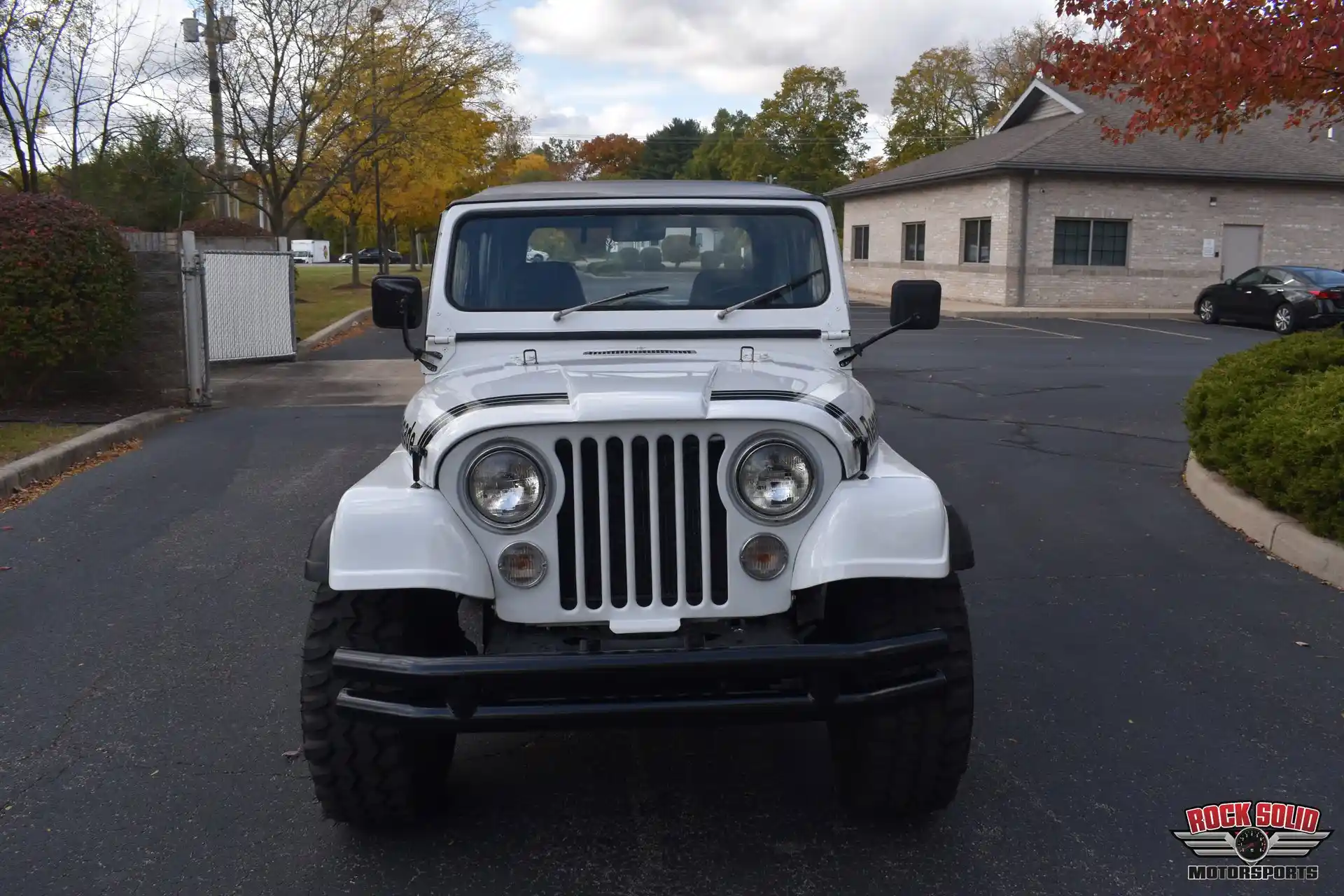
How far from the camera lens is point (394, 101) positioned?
2253 centimetres

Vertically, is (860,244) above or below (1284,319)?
above

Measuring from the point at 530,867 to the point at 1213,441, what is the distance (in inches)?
239

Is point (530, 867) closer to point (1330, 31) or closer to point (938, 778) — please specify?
point (938, 778)

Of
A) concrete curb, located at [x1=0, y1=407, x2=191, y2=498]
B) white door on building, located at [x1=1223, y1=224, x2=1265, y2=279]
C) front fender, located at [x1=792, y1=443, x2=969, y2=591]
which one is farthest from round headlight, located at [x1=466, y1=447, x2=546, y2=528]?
white door on building, located at [x1=1223, y1=224, x2=1265, y2=279]

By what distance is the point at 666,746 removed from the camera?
413 centimetres

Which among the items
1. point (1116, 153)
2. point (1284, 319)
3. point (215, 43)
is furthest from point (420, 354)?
point (1116, 153)

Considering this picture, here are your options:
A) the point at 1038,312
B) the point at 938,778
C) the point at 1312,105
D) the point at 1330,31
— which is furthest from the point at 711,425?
the point at 1038,312

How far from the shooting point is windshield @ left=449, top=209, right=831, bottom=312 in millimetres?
4516

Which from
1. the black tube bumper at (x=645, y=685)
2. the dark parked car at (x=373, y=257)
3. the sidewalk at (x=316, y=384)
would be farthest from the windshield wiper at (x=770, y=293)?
the dark parked car at (x=373, y=257)

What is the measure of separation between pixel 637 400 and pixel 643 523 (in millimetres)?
328

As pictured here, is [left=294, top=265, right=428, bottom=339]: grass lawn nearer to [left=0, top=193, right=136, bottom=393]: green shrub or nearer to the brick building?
[left=0, top=193, right=136, bottom=393]: green shrub

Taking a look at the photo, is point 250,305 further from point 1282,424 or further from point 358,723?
point 358,723

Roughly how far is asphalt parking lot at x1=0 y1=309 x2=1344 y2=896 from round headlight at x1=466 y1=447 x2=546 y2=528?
40.2 inches

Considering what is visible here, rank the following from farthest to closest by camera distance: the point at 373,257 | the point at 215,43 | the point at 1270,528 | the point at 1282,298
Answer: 1. the point at 373,257
2. the point at 1282,298
3. the point at 215,43
4. the point at 1270,528
